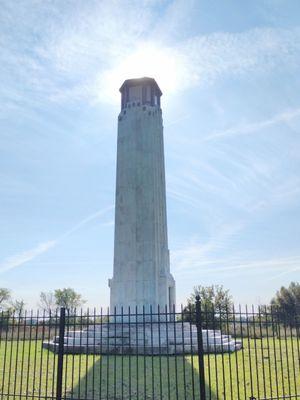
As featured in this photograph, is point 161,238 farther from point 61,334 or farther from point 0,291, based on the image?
point 0,291

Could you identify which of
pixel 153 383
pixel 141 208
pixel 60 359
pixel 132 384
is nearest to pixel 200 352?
pixel 153 383

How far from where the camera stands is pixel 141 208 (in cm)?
2333

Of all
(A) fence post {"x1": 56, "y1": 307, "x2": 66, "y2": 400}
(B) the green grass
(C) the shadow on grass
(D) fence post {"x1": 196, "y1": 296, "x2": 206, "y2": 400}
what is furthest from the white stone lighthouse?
(D) fence post {"x1": 196, "y1": 296, "x2": 206, "y2": 400}

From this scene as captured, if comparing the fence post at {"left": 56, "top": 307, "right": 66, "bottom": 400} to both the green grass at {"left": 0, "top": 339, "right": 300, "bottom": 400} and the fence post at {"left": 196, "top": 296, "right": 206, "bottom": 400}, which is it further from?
the fence post at {"left": 196, "top": 296, "right": 206, "bottom": 400}

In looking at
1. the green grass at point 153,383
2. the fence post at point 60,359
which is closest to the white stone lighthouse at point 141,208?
the green grass at point 153,383

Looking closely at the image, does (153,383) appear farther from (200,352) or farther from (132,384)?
(132,384)

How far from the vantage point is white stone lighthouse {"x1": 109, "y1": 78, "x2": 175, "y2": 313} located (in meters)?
22.3

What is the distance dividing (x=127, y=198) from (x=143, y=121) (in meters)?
5.79

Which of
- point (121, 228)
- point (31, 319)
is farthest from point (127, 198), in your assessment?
point (31, 319)

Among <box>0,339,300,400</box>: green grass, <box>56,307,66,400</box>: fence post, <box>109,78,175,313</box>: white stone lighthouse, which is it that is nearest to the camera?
<box>56,307,66,400</box>: fence post

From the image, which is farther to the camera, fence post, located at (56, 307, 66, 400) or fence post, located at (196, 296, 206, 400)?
fence post, located at (56, 307, 66, 400)

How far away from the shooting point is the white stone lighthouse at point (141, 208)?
22312 millimetres

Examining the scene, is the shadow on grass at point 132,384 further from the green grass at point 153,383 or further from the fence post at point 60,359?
the fence post at point 60,359

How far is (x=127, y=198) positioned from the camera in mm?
23828
